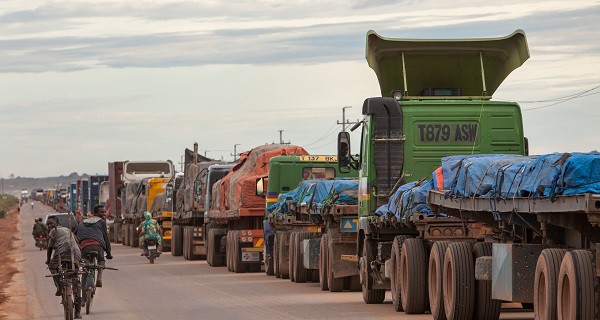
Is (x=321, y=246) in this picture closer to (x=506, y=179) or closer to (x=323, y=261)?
(x=323, y=261)

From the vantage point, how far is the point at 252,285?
95.7ft

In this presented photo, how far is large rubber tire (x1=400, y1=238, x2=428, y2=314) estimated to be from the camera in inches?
747

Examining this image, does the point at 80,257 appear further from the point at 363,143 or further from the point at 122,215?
the point at 122,215

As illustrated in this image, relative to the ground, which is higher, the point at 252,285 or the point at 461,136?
the point at 461,136

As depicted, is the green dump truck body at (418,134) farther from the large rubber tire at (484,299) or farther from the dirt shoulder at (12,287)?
the dirt shoulder at (12,287)

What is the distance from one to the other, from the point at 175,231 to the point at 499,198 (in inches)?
1396

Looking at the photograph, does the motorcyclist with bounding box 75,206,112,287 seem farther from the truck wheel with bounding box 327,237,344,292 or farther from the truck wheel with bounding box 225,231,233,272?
the truck wheel with bounding box 225,231,233,272

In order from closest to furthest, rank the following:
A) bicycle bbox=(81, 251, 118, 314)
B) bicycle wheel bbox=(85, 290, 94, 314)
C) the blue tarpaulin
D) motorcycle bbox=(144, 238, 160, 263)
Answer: the blue tarpaulin, bicycle bbox=(81, 251, 118, 314), bicycle wheel bbox=(85, 290, 94, 314), motorcycle bbox=(144, 238, 160, 263)

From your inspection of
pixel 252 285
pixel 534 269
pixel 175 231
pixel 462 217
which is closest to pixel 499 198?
pixel 534 269

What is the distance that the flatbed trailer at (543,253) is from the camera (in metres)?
12.6

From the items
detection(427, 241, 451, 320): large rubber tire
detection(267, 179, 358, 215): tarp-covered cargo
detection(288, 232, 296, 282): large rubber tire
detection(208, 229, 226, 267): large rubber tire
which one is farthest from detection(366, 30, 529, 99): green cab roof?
detection(208, 229, 226, 267): large rubber tire

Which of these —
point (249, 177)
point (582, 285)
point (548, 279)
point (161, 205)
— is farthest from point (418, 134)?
point (161, 205)

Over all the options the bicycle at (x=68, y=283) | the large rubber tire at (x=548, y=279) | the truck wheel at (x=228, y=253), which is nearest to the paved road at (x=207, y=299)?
the truck wheel at (x=228, y=253)

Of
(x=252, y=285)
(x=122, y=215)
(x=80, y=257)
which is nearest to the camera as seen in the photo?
(x=80, y=257)
